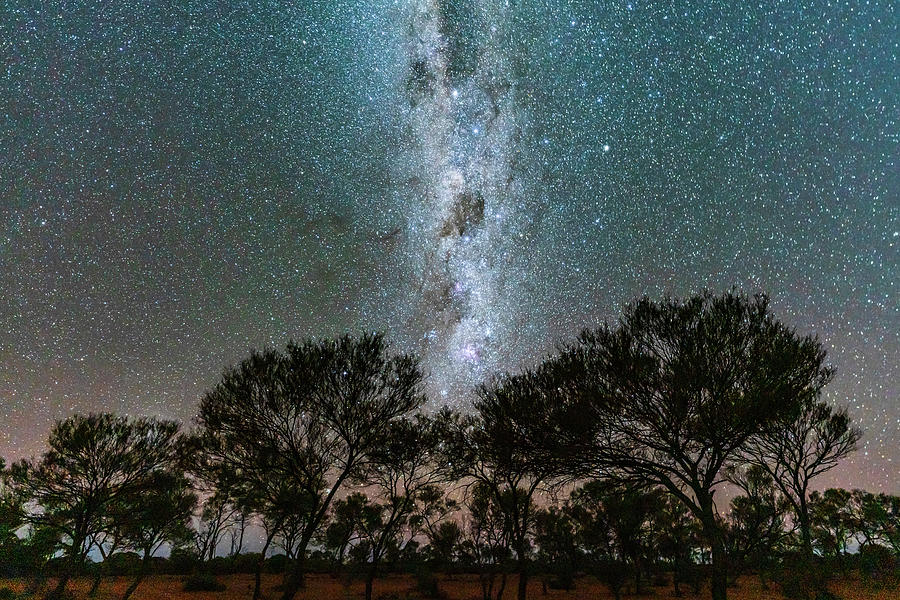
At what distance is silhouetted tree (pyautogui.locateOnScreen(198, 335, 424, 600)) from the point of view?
16234 millimetres

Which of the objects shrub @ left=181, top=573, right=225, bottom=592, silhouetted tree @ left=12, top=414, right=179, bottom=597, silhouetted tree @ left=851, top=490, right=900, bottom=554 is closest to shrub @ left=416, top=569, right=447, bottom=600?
shrub @ left=181, top=573, right=225, bottom=592

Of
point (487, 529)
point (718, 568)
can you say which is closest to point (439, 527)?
point (487, 529)

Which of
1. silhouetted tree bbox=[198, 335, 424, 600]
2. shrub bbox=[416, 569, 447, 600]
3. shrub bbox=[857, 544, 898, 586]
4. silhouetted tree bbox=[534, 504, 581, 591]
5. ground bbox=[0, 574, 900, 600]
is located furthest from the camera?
silhouetted tree bbox=[534, 504, 581, 591]

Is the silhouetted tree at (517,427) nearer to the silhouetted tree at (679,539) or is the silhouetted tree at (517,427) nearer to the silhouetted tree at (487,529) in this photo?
the silhouetted tree at (487,529)

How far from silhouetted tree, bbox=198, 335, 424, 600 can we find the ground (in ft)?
41.5

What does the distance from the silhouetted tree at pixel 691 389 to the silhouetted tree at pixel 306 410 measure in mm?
8469

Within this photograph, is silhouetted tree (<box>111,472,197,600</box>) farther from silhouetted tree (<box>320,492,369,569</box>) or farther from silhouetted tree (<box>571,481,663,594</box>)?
silhouetted tree (<box>571,481,663,594</box>)

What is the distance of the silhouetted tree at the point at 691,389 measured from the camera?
448 inches

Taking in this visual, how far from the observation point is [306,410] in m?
16.9

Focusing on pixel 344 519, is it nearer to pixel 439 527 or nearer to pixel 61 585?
pixel 439 527

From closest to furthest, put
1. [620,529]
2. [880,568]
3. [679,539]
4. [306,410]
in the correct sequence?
1. [306,410]
2. [880,568]
3. [620,529]
4. [679,539]

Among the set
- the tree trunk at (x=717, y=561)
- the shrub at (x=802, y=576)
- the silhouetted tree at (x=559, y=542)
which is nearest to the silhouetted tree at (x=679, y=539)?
the silhouetted tree at (x=559, y=542)

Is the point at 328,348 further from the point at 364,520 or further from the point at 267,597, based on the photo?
the point at 364,520

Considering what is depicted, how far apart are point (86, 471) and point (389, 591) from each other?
20.8 m
